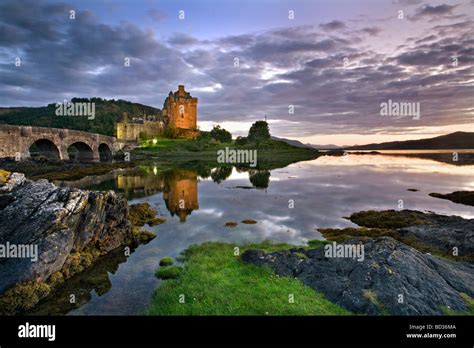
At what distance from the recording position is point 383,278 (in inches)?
466

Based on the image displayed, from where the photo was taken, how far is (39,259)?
523 inches

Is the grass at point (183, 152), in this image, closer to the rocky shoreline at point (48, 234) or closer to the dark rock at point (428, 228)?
the dark rock at point (428, 228)

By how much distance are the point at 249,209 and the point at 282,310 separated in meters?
21.4

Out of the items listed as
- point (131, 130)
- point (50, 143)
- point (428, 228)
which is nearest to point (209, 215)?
point (428, 228)

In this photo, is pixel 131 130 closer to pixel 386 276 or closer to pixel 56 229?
pixel 56 229

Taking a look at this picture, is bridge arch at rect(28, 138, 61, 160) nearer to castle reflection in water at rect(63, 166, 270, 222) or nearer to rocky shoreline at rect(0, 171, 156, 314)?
castle reflection in water at rect(63, 166, 270, 222)

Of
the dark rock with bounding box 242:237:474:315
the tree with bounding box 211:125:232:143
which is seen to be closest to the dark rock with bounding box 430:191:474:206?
the dark rock with bounding box 242:237:474:315

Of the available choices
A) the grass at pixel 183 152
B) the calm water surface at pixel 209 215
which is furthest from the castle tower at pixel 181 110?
the calm water surface at pixel 209 215

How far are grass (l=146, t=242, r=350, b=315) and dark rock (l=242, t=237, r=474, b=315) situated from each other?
70 centimetres

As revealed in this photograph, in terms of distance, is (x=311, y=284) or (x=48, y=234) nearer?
(x=311, y=284)

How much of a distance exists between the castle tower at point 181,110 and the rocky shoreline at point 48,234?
473ft

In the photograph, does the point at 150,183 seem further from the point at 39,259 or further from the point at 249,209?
the point at 39,259

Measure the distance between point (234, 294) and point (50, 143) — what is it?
236 ft

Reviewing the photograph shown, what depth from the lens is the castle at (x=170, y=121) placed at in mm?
142500
